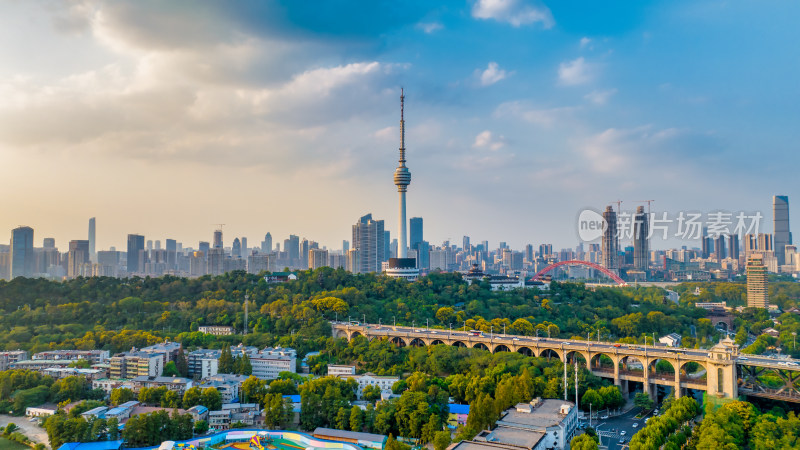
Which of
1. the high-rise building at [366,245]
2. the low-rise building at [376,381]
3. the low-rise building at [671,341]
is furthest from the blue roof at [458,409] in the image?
the high-rise building at [366,245]

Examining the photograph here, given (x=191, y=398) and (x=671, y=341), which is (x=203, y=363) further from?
(x=671, y=341)

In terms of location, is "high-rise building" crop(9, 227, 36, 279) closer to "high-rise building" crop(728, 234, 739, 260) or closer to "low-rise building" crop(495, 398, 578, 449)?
"low-rise building" crop(495, 398, 578, 449)

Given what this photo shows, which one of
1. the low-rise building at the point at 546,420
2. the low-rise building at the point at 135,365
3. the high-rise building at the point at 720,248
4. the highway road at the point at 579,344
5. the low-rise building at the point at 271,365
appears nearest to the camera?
the low-rise building at the point at 546,420

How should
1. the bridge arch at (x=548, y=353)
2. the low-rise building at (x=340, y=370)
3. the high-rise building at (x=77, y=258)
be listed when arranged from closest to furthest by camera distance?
the low-rise building at (x=340, y=370), the bridge arch at (x=548, y=353), the high-rise building at (x=77, y=258)

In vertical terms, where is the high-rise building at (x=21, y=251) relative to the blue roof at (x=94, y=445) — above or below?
above

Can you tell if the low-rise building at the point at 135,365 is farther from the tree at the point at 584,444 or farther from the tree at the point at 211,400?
the tree at the point at 584,444

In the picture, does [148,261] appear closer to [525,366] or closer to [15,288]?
[15,288]

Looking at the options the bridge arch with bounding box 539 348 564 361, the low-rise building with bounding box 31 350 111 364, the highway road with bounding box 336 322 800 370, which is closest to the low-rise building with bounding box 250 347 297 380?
the highway road with bounding box 336 322 800 370
